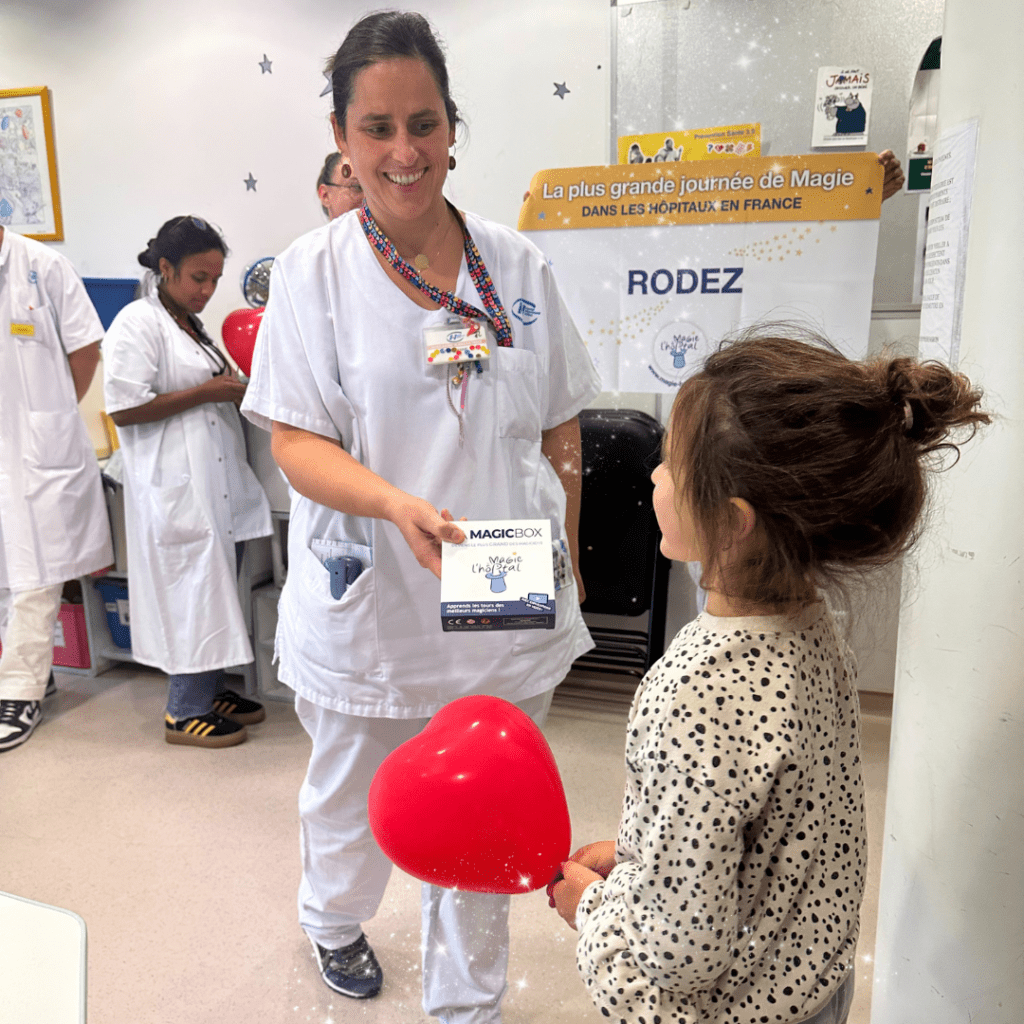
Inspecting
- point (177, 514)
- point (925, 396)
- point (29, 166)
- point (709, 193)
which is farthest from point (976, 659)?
point (29, 166)

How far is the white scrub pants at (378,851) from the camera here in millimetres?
1416

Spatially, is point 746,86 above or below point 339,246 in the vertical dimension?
above

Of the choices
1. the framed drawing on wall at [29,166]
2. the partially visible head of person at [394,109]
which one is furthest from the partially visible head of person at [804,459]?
the framed drawing on wall at [29,166]

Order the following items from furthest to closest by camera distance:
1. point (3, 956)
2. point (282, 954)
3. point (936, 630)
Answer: point (282, 954)
point (936, 630)
point (3, 956)

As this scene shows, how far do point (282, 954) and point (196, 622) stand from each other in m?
1.10

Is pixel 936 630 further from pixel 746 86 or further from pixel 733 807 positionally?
pixel 746 86

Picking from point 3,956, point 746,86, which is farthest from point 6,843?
point 746,86

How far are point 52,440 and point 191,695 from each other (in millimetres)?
878

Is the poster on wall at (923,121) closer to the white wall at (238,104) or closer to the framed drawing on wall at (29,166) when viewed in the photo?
the white wall at (238,104)

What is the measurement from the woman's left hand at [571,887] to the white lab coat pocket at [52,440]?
2334 millimetres

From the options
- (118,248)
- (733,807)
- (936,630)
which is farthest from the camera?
(118,248)

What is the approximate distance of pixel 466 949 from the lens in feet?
4.66

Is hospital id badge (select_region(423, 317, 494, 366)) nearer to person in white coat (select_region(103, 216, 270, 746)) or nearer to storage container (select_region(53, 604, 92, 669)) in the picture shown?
person in white coat (select_region(103, 216, 270, 746))

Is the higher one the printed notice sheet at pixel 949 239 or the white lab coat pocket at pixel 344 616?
the printed notice sheet at pixel 949 239
